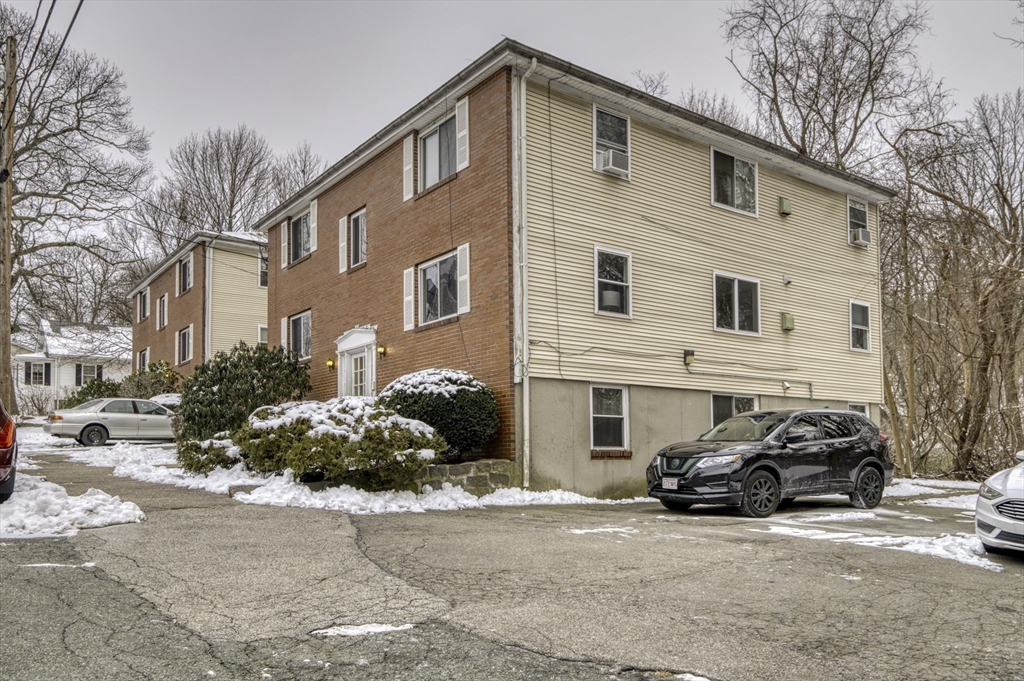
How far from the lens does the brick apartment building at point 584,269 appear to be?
15.1 metres

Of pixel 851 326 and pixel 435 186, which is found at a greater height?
pixel 435 186

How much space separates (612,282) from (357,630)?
11702mm

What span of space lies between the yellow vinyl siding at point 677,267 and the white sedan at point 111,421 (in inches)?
624

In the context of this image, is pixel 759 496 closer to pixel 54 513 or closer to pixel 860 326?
pixel 54 513

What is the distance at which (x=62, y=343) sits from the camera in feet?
173

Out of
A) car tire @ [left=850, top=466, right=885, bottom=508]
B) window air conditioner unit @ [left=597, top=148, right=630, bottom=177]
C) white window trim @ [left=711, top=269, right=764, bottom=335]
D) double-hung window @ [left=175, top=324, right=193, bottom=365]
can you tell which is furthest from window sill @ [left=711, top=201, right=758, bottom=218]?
double-hung window @ [left=175, top=324, right=193, bottom=365]

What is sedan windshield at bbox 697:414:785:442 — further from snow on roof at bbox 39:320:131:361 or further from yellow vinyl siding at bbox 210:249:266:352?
snow on roof at bbox 39:320:131:361

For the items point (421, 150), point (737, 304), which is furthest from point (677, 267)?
point (421, 150)

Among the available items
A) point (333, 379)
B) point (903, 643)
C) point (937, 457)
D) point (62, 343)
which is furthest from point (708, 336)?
point (62, 343)

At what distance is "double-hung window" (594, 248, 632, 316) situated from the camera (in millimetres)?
16203

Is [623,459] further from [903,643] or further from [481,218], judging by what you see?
[903,643]

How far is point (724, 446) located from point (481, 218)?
19.8 ft

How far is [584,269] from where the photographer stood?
16.0m

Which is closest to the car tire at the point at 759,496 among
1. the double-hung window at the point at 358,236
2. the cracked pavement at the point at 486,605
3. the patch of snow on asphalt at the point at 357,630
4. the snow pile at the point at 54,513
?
the cracked pavement at the point at 486,605
